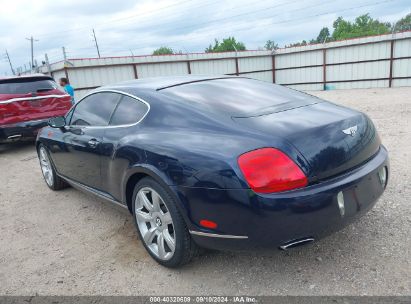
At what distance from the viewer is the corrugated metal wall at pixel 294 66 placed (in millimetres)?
14672

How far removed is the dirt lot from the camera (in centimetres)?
231

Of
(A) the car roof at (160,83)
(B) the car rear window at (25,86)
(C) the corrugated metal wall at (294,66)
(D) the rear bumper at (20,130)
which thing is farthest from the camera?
(C) the corrugated metal wall at (294,66)

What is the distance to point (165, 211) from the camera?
2516mm

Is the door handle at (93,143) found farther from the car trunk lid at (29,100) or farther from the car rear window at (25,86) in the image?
the car rear window at (25,86)

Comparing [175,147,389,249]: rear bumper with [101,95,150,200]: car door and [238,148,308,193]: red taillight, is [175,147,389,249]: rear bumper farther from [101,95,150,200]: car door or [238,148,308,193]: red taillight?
[101,95,150,200]: car door

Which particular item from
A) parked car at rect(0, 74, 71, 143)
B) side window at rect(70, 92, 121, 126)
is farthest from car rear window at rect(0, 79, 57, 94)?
side window at rect(70, 92, 121, 126)

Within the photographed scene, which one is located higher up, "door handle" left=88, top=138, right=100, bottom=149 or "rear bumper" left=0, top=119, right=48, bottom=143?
"door handle" left=88, top=138, right=100, bottom=149

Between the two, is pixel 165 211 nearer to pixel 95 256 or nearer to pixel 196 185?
pixel 196 185

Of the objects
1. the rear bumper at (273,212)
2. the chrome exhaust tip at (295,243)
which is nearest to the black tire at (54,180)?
the rear bumper at (273,212)

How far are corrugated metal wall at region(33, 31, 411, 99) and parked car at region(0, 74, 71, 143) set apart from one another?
7118 millimetres

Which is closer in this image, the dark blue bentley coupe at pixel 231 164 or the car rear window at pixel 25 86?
the dark blue bentley coupe at pixel 231 164

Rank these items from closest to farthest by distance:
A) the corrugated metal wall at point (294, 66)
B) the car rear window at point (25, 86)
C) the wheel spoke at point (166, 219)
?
1. the wheel spoke at point (166, 219)
2. the car rear window at point (25, 86)
3. the corrugated metal wall at point (294, 66)

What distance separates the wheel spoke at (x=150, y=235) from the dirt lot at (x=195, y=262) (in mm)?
183

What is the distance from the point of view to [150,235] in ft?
8.76
